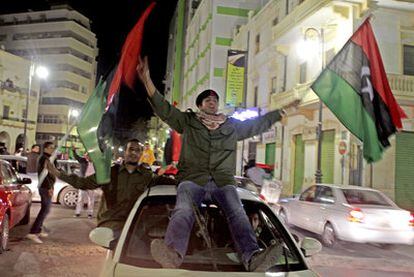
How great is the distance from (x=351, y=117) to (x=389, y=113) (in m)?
0.66

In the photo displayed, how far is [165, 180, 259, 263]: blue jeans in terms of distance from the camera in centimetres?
348

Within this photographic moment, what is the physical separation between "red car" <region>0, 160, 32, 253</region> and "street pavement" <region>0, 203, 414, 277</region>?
1.36ft

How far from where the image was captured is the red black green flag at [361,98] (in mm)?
5719

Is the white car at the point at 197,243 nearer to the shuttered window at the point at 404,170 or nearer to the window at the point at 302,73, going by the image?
the shuttered window at the point at 404,170

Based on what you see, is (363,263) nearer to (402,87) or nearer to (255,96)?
(402,87)

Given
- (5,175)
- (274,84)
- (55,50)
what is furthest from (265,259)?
(55,50)

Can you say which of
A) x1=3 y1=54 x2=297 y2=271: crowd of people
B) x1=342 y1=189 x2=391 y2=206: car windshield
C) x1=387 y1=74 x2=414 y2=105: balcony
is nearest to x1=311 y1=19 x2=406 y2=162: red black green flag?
x1=3 y1=54 x2=297 y2=271: crowd of people

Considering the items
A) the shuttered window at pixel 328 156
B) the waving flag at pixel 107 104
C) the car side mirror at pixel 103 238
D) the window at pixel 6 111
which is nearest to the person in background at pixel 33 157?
the waving flag at pixel 107 104

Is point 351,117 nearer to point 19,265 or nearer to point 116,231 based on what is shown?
point 116,231

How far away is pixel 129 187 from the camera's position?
17.0ft

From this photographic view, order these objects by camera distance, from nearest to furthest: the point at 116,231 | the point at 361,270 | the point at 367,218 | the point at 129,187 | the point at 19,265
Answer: the point at 116,231, the point at 129,187, the point at 19,265, the point at 361,270, the point at 367,218

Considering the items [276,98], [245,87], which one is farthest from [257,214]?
[245,87]

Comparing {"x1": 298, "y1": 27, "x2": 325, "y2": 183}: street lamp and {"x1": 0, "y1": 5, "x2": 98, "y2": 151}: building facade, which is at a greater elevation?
{"x1": 0, "y1": 5, "x2": 98, "y2": 151}: building facade

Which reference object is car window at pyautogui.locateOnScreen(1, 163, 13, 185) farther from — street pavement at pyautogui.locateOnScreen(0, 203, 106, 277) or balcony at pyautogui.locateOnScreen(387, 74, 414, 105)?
balcony at pyautogui.locateOnScreen(387, 74, 414, 105)
